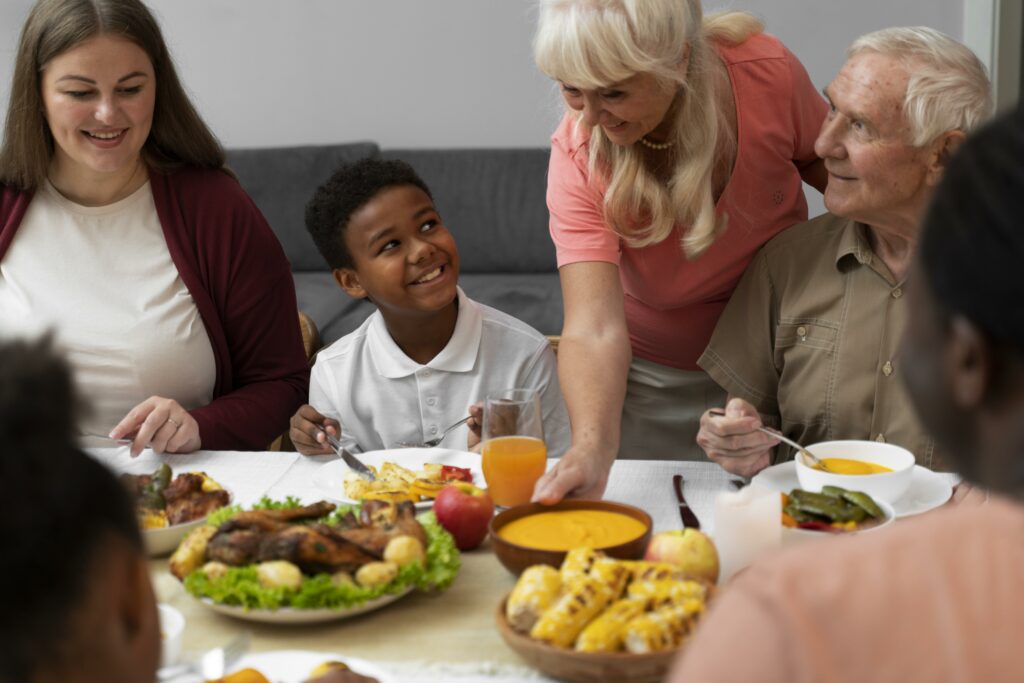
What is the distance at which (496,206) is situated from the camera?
506cm

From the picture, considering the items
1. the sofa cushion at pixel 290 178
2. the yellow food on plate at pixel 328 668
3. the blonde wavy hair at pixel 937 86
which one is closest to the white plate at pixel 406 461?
the yellow food on plate at pixel 328 668

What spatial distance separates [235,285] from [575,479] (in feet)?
3.38

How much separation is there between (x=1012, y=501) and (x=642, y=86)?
1.43m

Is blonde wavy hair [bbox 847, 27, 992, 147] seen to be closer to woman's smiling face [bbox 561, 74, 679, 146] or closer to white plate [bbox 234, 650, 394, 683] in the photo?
woman's smiling face [bbox 561, 74, 679, 146]

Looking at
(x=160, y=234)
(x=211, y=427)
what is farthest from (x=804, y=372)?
(x=160, y=234)

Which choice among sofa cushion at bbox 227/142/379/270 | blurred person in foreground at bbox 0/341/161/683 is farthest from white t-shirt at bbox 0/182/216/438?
sofa cushion at bbox 227/142/379/270

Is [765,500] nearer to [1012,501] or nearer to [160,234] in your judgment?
[1012,501]

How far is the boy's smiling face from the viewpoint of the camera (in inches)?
94.5

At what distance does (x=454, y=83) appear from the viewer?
5262 mm

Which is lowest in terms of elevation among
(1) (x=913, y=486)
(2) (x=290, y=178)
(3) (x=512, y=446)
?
(2) (x=290, y=178)

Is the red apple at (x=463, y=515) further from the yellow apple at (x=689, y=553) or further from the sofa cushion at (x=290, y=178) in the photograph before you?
the sofa cushion at (x=290, y=178)

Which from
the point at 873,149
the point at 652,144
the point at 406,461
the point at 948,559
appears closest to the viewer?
the point at 948,559

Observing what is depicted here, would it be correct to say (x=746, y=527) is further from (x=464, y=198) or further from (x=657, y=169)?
(x=464, y=198)

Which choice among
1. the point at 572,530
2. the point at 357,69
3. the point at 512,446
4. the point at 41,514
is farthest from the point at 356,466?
the point at 357,69
